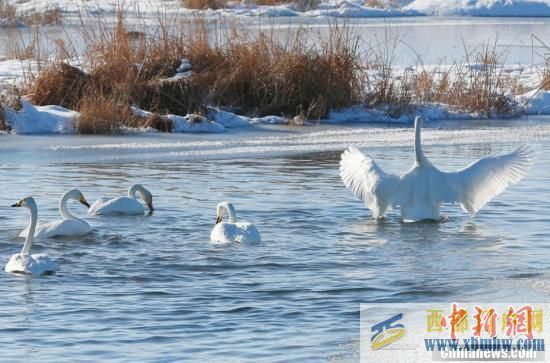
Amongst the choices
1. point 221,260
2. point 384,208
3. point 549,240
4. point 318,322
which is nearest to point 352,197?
point 384,208

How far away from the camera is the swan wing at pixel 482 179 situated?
10.6 m

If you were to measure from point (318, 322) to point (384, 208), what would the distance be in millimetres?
3625

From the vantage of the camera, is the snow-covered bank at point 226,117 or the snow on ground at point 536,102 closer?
the snow-covered bank at point 226,117

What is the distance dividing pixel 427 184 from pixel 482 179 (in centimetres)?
55

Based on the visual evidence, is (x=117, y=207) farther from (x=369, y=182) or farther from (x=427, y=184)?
(x=427, y=184)

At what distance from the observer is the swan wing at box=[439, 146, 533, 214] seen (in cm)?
1055

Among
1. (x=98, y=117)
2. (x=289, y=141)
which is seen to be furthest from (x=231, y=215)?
(x=98, y=117)

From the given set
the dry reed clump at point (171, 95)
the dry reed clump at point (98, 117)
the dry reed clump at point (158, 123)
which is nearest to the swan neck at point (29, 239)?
the dry reed clump at point (98, 117)

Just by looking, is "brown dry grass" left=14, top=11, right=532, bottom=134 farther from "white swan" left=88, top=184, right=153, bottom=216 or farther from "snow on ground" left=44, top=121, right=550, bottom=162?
"white swan" left=88, top=184, right=153, bottom=216

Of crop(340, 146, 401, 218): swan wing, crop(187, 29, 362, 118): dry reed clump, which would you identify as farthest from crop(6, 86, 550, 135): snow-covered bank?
crop(340, 146, 401, 218): swan wing

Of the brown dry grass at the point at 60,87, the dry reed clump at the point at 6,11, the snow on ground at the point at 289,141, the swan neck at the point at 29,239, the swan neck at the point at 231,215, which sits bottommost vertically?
the snow on ground at the point at 289,141

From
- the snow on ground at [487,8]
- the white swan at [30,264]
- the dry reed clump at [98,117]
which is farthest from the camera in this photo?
the snow on ground at [487,8]

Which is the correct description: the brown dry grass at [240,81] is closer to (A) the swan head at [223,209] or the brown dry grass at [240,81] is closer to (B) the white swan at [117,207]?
(B) the white swan at [117,207]

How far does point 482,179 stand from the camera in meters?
10.7
